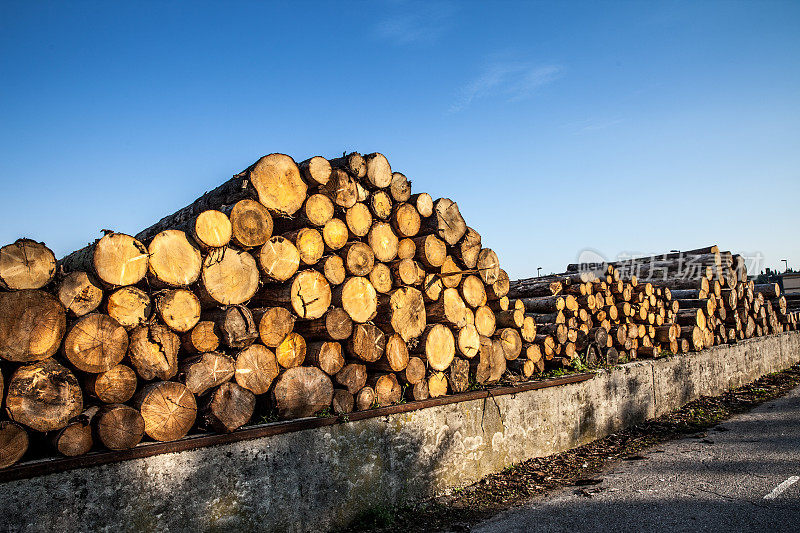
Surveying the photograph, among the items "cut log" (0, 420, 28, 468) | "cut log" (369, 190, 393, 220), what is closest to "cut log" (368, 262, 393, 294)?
"cut log" (369, 190, 393, 220)

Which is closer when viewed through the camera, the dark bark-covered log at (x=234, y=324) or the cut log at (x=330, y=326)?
the dark bark-covered log at (x=234, y=324)

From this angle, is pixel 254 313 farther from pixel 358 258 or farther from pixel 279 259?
pixel 358 258

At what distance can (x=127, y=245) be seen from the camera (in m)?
3.77

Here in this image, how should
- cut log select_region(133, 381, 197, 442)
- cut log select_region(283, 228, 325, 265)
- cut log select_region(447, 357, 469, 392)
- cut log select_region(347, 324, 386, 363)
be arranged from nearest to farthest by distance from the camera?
cut log select_region(133, 381, 197, 442) → cut log select_region(283, 228, 325, 265) → cut log select_region(347, 324, 386, 363) → cut log select_region(447, 357, 469, 392)

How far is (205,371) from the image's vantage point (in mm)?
4035

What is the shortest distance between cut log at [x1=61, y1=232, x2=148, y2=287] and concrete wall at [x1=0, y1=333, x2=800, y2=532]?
1.27 metres

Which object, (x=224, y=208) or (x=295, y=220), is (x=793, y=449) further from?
(x=224, y=208)

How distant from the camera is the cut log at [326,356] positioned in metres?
4.70

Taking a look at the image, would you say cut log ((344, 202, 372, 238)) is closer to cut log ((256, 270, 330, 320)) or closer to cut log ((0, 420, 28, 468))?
cut log ((256, 270, 330, 320))

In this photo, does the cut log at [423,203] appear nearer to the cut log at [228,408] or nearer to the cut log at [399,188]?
the cut log at [399,188]

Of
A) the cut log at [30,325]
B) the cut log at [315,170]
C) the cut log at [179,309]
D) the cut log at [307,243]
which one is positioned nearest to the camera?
the cut log at [30,325]

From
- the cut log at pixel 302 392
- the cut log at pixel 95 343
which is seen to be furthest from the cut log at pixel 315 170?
the cut log at pixel 95 343

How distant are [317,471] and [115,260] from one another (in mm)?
2344

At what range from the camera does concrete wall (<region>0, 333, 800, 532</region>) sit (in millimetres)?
3326
